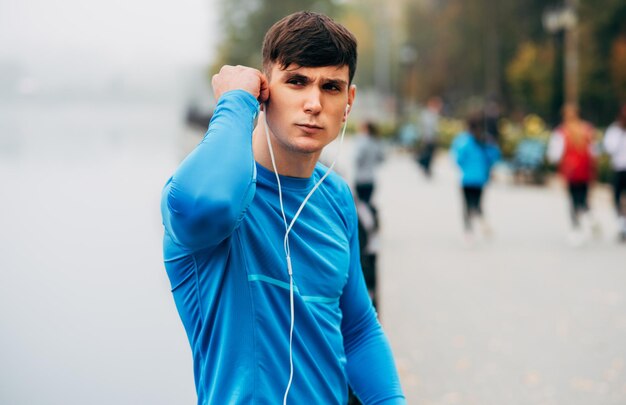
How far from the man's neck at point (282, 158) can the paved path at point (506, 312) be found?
13.0ft

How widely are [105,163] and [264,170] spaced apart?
8.05 meters

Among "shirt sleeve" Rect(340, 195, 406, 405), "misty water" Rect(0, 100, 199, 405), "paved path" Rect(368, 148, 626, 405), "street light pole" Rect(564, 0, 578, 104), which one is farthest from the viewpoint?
"street light pole" Rect(564, 0, 578, 104)

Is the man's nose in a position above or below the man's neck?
above

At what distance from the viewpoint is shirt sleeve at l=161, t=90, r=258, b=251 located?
158 centimetres

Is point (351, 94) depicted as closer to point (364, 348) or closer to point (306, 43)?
point (306, 43)

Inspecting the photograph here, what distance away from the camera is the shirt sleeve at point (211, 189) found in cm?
158

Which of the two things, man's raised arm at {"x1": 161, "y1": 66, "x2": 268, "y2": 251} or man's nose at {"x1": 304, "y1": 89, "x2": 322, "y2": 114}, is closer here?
man's raised arm at {"x1": 161, "y1": 66, "x2": 268, "y2": 251}

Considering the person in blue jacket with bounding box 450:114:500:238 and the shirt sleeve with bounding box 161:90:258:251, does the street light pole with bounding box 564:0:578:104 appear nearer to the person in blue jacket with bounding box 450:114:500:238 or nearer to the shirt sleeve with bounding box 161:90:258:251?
the person in blue jacket with bounding box 450:114:500:238

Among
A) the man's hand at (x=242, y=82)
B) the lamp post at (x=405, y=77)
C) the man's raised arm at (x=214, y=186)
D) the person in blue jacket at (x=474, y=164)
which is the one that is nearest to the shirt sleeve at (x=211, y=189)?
the man's raised arm at (x=214, y=186)

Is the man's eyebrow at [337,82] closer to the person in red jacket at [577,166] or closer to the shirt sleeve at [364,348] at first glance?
the shirt sleeve at [364,348]

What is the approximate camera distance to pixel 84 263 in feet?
25.7

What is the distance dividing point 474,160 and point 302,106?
418 inches

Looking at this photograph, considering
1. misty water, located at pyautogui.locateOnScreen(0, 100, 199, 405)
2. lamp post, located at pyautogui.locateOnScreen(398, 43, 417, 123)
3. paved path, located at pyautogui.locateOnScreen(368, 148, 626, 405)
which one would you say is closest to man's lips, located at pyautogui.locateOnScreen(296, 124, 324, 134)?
misty water, located at pyautogui.locateOnScreen(0, 100, 199, 405)

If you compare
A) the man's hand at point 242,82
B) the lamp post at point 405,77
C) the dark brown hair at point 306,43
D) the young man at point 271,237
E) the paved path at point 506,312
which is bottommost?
the paved path at point 506,312
